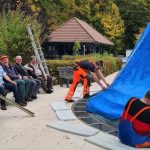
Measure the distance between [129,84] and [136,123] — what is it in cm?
405

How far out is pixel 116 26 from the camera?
5931 cm

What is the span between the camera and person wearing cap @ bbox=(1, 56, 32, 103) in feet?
43.5

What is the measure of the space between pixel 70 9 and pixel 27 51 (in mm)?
36295

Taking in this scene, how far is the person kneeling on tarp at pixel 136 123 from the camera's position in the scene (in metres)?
7.75

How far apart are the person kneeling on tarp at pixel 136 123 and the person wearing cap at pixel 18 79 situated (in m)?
5.63

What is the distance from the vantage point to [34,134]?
9297mm

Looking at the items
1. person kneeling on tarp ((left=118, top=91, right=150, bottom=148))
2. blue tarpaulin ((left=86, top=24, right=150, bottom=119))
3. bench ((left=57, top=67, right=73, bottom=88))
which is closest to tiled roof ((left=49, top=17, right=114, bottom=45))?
bench ((left=57, top=67, right=73, bottom=88))

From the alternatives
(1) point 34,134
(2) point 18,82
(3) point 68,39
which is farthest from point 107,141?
(3) point 68,39

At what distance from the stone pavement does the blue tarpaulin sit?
114 centimetres

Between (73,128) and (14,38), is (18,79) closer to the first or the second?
(73,128)

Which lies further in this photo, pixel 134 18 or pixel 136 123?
pixel 134 18

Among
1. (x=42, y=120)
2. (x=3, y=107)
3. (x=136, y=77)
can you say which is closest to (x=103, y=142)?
(x=42, y=120)

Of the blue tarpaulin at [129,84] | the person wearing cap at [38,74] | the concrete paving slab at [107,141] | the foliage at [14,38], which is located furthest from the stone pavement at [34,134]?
the foliage at [14,38]

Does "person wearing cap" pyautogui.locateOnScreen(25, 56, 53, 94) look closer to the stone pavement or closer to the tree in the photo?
the stone pavement
